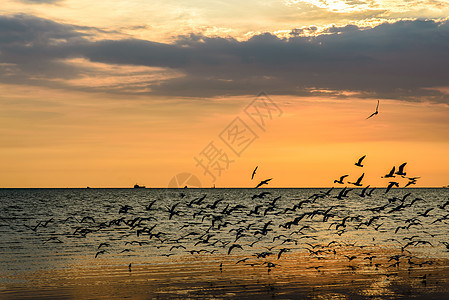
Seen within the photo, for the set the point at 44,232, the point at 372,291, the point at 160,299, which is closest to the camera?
the point at 160,299

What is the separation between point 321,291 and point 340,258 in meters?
12.1

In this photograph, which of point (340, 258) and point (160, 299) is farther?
point (340, 258)

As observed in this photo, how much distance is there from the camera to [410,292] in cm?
2886

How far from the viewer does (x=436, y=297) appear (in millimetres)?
27625

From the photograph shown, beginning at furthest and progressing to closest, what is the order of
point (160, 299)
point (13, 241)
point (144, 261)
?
point (13, 241) < point (144, 261) < point (160, 299)

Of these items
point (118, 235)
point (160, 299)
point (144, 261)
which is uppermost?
point (118, 235)

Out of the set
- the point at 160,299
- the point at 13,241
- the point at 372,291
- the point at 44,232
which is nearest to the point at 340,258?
the point at 372,291

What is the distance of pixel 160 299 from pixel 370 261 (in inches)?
734

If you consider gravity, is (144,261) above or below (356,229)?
below

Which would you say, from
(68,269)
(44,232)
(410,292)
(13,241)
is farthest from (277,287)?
(44,232)

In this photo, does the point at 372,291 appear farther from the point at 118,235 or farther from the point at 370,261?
the point at 118,235

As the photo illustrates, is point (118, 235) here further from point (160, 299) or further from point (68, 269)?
point (160, 299)

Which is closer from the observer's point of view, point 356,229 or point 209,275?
point 209,275

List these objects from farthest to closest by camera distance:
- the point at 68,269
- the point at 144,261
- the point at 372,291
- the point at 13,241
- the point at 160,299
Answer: the point at 13,241 → the point at 144,261 → the point at 68,269 → the point at 372,291 → the point at 160,299
